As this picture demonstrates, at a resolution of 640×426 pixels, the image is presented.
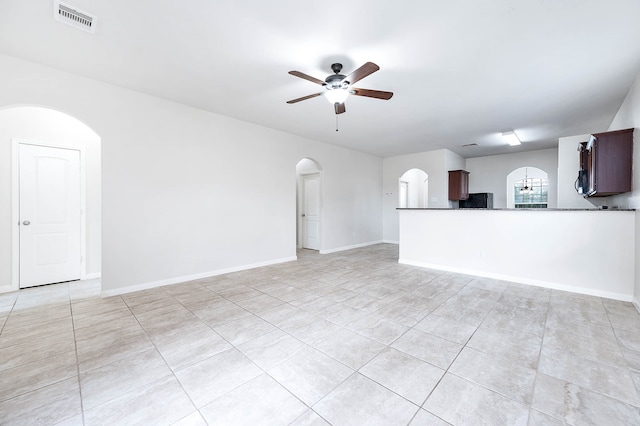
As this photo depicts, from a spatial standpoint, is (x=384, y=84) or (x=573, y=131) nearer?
(x=384, y=84)

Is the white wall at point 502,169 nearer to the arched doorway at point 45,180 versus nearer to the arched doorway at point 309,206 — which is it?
the arched doorway at point 309,206

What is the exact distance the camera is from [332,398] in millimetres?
1588

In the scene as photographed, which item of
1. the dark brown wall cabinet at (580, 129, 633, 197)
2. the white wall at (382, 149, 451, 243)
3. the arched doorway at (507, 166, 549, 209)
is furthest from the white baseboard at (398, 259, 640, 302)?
the arched doorway at (507, 166, 549, 209)

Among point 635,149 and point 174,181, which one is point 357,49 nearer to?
point 174,181

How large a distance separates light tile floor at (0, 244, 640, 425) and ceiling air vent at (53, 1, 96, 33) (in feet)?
9.23

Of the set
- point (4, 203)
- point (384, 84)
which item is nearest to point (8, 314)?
point (4, 203)

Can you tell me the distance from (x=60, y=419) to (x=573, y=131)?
839 cm

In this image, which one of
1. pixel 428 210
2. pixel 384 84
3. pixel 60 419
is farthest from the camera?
pixel 428 210

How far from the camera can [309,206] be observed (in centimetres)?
722

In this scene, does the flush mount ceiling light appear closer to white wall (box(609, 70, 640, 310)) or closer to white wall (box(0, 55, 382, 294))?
white wall (box(609, 70, 640, 310))

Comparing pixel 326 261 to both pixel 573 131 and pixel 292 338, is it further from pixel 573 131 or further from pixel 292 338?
pixel 573 131

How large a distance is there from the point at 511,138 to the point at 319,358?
638 cm

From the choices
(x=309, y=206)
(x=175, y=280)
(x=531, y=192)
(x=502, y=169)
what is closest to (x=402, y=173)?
(x=502, y=169)

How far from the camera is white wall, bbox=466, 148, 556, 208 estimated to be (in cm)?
711
